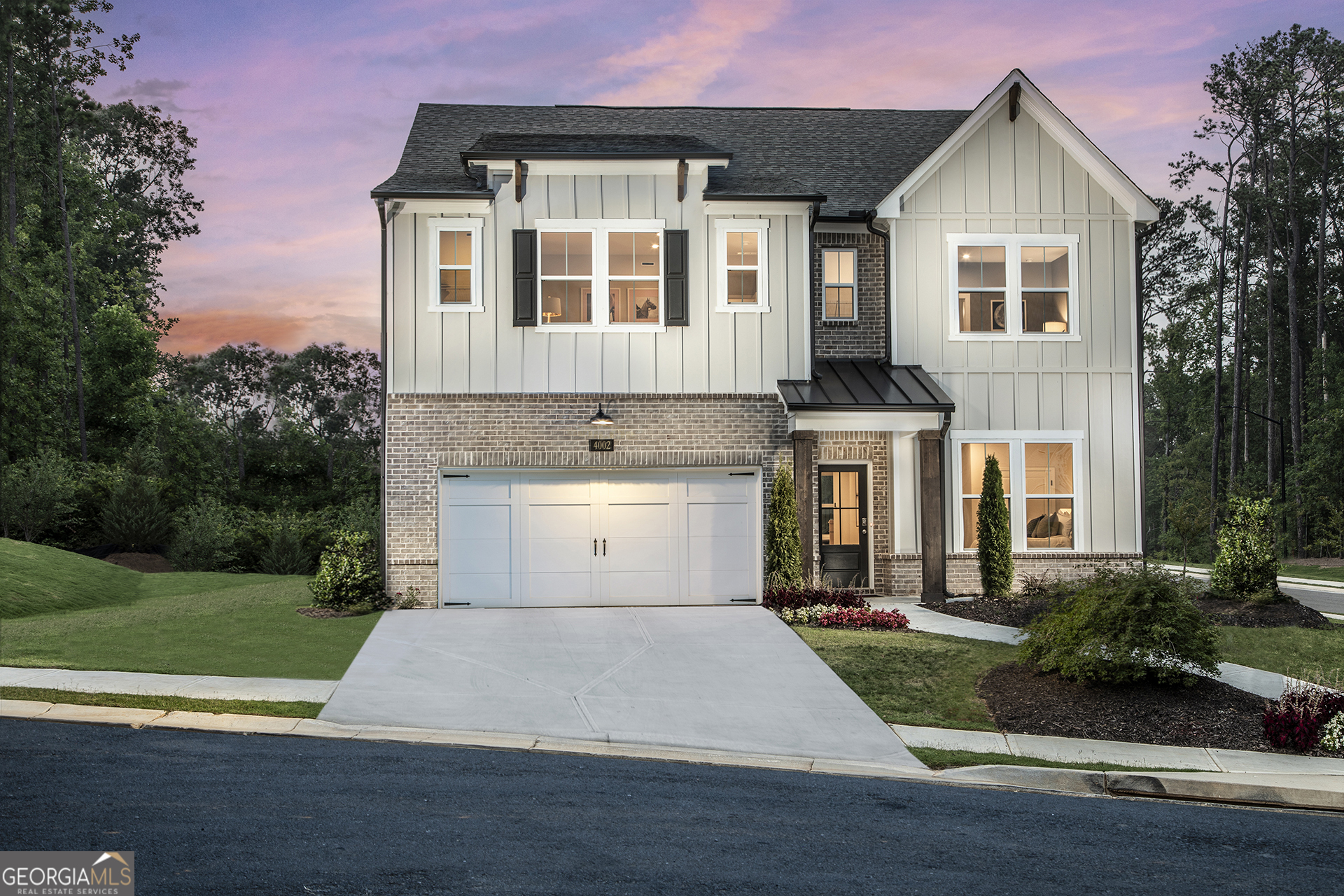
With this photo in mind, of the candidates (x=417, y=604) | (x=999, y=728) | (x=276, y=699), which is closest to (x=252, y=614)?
(x=417, y=604)

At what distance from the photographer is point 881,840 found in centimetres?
563

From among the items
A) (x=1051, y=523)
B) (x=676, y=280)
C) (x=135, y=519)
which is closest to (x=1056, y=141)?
(x=1051, y=523)

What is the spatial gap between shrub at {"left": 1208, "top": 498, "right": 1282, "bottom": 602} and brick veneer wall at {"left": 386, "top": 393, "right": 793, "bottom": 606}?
744 cm

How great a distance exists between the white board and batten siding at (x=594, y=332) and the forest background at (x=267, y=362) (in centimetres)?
851

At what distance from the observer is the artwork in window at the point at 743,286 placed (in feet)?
48.2

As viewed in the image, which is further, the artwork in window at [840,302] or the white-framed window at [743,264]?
the artwork in window at [840,302]

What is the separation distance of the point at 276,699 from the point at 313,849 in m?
4.14

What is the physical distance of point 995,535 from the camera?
49.1ft

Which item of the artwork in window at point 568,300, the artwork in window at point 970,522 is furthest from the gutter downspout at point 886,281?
the artwork in window at point 568,300

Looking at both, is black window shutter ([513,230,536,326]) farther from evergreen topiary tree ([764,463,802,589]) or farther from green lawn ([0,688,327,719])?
green lawn ([0,688,327,719])

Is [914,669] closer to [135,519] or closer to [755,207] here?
[755,207]

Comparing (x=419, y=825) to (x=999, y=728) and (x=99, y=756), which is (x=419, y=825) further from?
(x=999, y=728)

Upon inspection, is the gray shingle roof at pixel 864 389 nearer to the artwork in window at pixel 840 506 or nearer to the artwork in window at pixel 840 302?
the artwork in window at pixel 840 302

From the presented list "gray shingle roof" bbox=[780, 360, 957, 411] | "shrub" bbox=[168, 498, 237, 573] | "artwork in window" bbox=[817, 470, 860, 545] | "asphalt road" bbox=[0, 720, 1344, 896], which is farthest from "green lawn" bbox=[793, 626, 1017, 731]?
"shrub" bbox=[168, 498, 237, 573]
